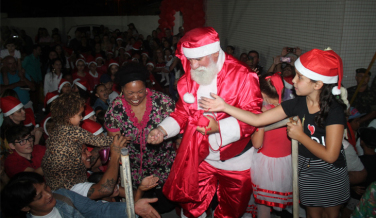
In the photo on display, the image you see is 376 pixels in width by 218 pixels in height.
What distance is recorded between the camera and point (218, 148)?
2324 mm

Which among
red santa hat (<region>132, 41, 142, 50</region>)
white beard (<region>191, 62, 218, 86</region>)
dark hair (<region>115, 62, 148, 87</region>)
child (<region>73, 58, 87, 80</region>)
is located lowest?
red santa hat (<region>132, 41, 142, 50</region>)

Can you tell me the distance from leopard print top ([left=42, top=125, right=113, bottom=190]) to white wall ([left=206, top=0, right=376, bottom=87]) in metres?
4.03

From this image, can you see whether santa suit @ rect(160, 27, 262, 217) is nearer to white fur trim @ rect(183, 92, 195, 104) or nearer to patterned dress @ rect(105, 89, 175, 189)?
white fur trim @ rect(183, 92, 195, 104)

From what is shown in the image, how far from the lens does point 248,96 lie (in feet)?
7.18

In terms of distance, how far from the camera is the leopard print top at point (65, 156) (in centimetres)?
241

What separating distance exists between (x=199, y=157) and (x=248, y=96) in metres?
0.62

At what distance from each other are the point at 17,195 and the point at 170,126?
1.14 meters

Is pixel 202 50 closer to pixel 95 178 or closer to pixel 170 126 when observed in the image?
pixel 170 126

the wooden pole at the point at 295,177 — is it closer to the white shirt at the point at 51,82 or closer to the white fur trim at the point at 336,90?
the white fur trim at the point at 336,90

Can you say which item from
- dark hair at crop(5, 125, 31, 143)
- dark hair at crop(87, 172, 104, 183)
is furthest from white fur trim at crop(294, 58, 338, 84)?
dark hair at crop(5, 125, 31, 143)

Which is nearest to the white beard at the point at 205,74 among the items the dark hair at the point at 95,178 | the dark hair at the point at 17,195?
the dark hair at the point at 17,195

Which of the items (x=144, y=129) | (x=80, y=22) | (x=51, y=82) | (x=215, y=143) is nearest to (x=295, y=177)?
(x=215, y=143)

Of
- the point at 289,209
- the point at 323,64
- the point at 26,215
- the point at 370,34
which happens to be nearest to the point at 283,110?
the point at 323,64

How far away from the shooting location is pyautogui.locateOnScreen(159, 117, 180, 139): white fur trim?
231cm
